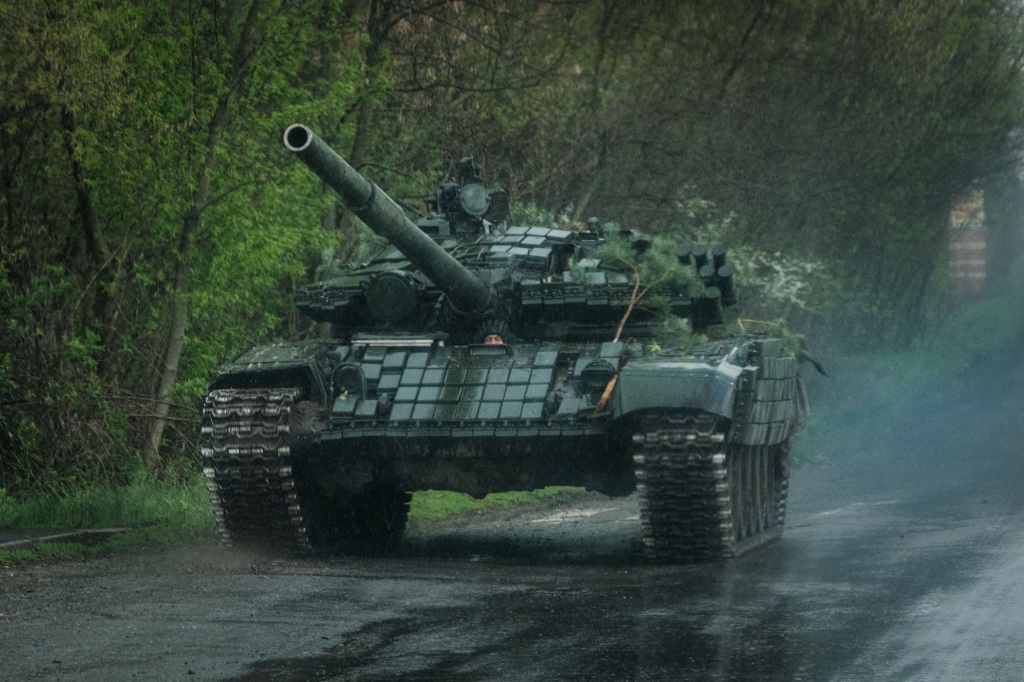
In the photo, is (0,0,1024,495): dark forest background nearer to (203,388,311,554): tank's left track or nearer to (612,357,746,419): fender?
(203,388,311,554): tank's left track

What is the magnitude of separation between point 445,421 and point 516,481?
1.01m

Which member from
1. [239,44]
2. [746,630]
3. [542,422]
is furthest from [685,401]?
[239,44]

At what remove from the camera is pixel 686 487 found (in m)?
12.4

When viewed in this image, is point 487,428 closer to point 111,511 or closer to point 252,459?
point 252,459

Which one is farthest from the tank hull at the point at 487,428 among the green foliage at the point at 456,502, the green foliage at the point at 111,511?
the green foliage at the point at 456,502

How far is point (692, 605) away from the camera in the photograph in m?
10.5

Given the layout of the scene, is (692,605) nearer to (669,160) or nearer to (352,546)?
(352,546)

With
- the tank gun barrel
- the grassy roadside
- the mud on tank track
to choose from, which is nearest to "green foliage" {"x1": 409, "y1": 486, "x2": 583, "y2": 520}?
the grassy roadside

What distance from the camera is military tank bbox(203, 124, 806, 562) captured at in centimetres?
1239

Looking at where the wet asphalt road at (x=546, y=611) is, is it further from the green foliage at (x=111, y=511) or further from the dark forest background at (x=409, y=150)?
the dark forest background at (x=409, y=150)

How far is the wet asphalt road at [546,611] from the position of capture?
27.7 feet

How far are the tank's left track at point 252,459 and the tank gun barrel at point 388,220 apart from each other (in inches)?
54.4

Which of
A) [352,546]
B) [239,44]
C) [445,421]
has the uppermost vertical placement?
[239,44]

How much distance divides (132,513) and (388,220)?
200 inches
